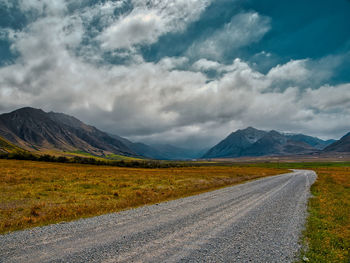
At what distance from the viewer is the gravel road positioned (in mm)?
7727

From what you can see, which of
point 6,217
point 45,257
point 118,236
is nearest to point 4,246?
point 45,257

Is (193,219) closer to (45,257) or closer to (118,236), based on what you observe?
(118,236)

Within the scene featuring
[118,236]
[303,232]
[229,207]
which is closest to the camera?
[118,236]

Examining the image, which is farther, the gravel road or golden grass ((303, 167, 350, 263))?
golden grass ((303, 167, 350, 263))

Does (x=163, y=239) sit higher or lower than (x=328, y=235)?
higher

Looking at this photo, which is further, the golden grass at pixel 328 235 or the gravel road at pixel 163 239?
the golden grass at pixel 328 235

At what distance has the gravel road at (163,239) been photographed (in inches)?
304

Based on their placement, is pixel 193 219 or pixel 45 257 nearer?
pixel 45 257

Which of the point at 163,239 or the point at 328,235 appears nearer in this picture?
the point at 163,239

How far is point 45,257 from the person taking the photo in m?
7.53

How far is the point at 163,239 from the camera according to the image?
9453 millimetres

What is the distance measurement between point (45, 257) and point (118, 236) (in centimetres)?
312

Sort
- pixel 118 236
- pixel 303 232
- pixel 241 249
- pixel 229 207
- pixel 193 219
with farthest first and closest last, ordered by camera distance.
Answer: pixel 229 207 < pixel 193 219 < pixel 303 232 < pixel 118 236 < pixel 241 249

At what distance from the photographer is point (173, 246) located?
8656mm
